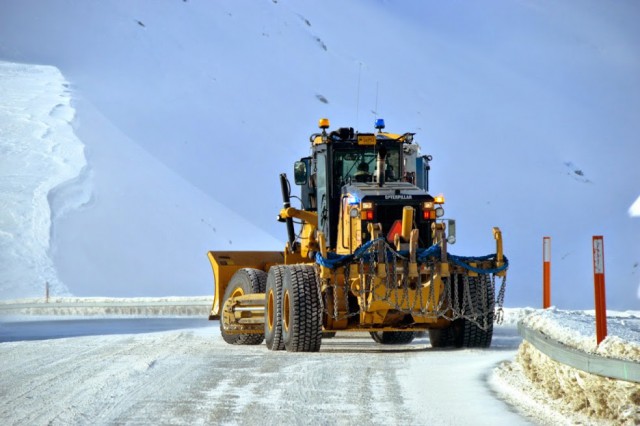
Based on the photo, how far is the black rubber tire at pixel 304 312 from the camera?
15.4 meters

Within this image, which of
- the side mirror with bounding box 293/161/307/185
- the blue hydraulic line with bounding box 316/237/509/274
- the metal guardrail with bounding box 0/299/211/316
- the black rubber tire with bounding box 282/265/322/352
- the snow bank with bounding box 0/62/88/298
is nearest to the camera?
the blue hydraulic line with bounding box 316/237/509/274

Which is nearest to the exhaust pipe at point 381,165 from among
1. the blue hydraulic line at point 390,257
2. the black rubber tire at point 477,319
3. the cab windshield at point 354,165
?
the cab windshield at point 354,165

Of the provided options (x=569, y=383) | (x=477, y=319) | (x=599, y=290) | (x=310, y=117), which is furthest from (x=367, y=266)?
(x=310, y=117)

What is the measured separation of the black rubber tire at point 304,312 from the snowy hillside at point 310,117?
29926mm

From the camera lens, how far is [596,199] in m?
63.4

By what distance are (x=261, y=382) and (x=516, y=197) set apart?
54.9 metres

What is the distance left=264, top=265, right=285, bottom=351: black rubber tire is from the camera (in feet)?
→ 53.2

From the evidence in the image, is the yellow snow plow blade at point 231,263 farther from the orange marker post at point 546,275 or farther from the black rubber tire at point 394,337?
the orange marker post at point 546,275

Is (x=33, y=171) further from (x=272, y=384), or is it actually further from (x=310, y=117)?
(x=272, y=384)

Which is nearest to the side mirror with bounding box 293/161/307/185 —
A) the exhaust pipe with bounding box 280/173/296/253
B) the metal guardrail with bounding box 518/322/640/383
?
the exhaust pipe with bounding box 280/173/296/253

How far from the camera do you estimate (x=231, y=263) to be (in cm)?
1986

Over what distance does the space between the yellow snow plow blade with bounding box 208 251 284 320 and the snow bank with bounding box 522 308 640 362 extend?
702cm

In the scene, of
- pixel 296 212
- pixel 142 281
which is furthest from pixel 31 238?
pixel 296 212

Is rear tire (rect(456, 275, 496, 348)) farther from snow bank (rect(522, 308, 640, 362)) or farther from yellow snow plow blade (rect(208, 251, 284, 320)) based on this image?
yellow snow plow blade (rect(208, 251, 284, 320))
